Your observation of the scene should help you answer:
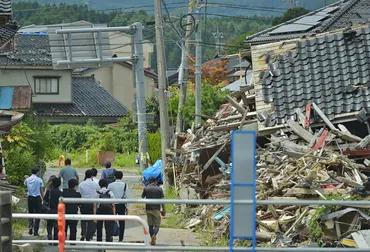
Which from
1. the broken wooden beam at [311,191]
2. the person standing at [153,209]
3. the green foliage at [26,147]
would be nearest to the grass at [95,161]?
the green foliage at [26,147]

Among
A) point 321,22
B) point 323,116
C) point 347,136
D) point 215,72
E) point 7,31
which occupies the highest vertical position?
point 215,72

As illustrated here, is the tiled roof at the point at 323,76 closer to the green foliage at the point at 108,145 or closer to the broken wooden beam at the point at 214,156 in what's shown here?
the broken wooden beam at the point at 214,156

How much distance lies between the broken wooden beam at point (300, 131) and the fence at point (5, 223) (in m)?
10.0

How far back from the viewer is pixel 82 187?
672 inches

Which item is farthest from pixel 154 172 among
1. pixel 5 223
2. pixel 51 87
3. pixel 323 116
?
pixel 51 87

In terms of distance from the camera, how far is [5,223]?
9625mm

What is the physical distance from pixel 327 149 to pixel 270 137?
2.41 m

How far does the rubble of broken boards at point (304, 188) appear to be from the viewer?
15648 millimetres

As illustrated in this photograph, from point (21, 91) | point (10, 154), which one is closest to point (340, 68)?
point (10, 154)

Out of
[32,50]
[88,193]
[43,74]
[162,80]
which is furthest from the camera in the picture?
[43,74]

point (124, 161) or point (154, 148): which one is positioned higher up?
point (154, 148)

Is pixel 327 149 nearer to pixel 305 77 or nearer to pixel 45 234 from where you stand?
pixel 305 77

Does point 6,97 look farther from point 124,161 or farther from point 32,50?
point 32,50

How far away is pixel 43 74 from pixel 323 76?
124 feet
